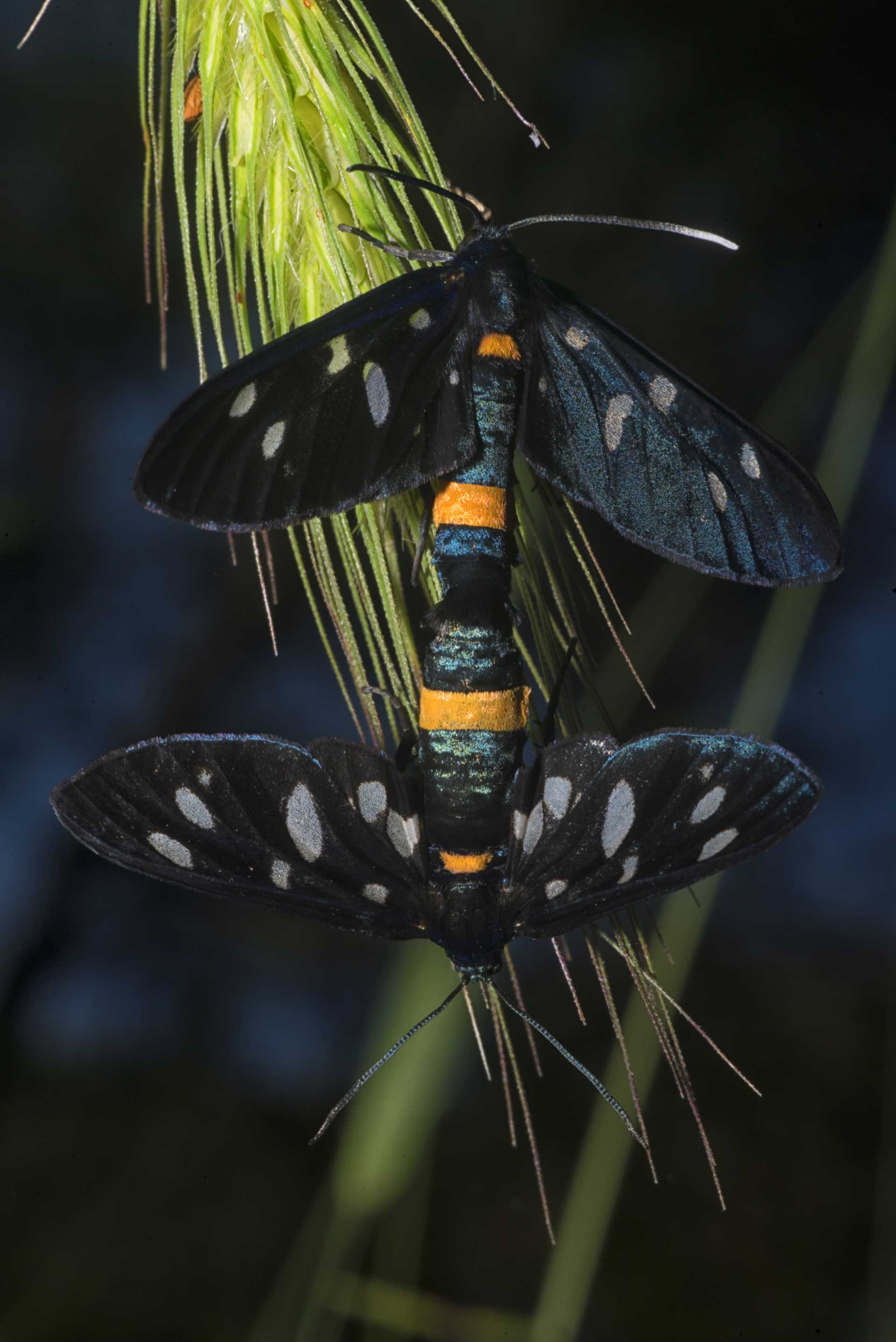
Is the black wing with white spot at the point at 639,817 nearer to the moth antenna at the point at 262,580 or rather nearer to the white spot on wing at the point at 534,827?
the white spot on wing at the point at 534,827

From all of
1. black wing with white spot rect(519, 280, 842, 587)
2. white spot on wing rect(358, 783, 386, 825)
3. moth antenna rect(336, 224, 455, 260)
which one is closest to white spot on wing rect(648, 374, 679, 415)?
black wing with white spot rect(519, 280, 842, 587)

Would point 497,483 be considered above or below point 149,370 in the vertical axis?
below

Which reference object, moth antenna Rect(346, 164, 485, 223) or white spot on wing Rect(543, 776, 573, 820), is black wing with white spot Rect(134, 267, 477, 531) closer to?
moth antenna Rect(346, 164, 485, 223)

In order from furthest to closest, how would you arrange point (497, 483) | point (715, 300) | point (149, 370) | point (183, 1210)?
point (183, 1210) < point (715, 300) < point (149, 370) < point (497, 483)

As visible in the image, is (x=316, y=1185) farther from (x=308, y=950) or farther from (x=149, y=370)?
(x=149, y=370)

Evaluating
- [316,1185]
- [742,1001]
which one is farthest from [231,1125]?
[742,1001]

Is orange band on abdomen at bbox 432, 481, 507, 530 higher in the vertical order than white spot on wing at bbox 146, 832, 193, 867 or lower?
higher
